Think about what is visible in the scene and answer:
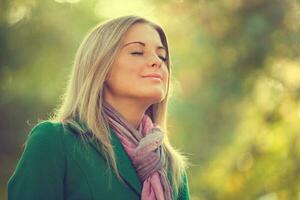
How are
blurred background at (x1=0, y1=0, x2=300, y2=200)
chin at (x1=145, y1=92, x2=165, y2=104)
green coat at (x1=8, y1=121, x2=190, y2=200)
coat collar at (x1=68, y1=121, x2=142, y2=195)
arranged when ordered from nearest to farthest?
green coat at (x1=8, y1=121, x2=190, y2=200)
coat collar at (x1=68, y1=121, x2=142, y2=195)
chin at (x1=145, y1=92, x2=165, y2=104)
blurred background at (x1=0, y1=0, x2=300, y2=200)

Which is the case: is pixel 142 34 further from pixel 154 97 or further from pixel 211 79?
pixel 211 79

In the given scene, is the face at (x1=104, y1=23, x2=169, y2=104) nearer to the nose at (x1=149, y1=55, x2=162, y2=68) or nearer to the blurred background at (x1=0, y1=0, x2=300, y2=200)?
the nose at (x1=149, y1=55, x2=162, y2=68)

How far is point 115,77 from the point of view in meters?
2.01

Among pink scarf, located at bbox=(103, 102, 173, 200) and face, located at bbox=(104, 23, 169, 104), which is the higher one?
face, located at bbox=(104, 23, 169, 104)

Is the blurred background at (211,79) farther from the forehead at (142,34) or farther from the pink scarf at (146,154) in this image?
the pink scarf at (146,154)

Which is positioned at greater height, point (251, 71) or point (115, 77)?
point (251, 71)

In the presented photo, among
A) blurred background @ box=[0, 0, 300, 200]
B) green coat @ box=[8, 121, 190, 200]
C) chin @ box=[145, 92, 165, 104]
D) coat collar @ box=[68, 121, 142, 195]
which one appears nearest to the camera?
green coat @ box=[8, 121, 190, 200]

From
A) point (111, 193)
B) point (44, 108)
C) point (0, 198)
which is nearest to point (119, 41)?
point (111, 193)

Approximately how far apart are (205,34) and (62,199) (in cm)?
→ 442

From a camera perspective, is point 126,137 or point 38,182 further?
point 126,137

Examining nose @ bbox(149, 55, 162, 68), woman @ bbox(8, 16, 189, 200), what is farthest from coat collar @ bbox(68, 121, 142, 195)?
nose @ bbox(149, 55, 162, 68)

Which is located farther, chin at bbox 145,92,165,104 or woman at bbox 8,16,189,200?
chin at bbox 145,92,165,104

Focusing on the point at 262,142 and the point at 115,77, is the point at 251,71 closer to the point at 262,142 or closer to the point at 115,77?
the point at 262,142

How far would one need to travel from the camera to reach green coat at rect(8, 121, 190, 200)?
1768 mm
